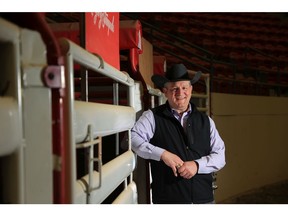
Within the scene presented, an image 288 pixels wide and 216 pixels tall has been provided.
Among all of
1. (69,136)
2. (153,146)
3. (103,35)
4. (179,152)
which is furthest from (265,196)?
(69,136)

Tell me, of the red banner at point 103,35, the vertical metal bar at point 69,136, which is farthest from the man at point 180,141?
the vertical metal bar at point 69,136

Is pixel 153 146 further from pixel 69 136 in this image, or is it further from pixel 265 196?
pixel 265 196

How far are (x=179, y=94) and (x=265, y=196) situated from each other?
3.25m

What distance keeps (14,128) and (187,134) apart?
1.32 meters

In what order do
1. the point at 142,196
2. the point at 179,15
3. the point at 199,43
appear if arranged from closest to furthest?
the point at 142,196 → the point at 199,43 → the point at 179,15

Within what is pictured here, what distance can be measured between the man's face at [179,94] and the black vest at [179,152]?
5cm

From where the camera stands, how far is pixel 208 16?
33.6 feet

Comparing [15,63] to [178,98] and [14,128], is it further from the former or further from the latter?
[178,98]

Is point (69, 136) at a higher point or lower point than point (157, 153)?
higher

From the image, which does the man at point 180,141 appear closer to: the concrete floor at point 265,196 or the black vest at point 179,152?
the black vest at point 179,152

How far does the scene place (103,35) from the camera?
4.15 feet

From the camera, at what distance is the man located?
6.18ft
